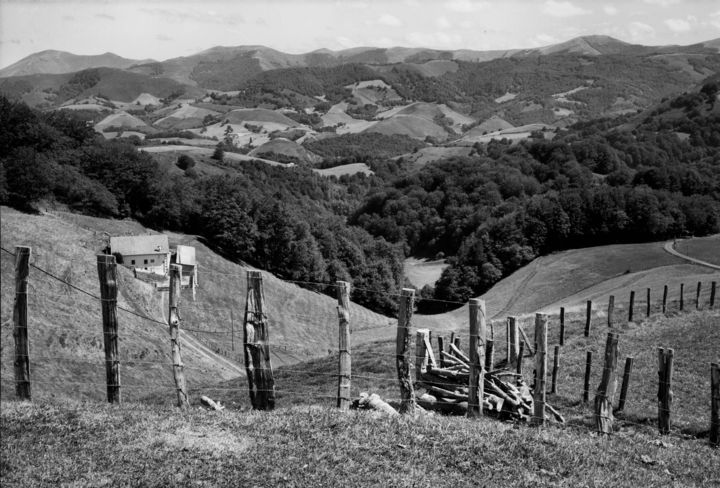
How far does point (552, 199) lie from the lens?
105 metres

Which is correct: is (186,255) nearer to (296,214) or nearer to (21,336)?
(296,214)

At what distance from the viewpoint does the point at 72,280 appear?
59.6 meters

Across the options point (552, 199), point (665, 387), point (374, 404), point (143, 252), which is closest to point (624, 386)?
point (665, 387)

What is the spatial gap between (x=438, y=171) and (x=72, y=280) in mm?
131429

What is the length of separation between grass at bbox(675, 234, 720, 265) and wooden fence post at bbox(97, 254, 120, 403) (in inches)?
2944

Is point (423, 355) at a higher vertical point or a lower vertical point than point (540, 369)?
lower

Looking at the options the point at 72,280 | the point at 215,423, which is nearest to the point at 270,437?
the point at 215,423

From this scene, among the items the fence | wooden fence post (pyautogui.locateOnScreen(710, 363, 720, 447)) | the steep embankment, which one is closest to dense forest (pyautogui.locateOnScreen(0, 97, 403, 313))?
the steep embankment

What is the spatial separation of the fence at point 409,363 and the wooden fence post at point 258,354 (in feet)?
0.08

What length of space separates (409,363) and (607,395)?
5.21m

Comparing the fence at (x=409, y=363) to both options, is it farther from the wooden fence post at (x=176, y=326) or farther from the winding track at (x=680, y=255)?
the winding track at (x=680, y=255)

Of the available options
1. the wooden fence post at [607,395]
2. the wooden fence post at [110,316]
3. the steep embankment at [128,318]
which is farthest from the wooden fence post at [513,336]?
the wooden fence post at [110,316]

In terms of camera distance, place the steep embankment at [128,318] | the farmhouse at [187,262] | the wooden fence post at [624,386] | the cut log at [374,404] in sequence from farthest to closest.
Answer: the farmhouse at [187,262] < the steep embankment at [128,318] < the wooden fence post at [624,386] < the cut log at [374,404]

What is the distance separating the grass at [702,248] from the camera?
253ft
